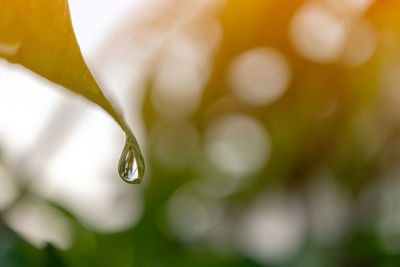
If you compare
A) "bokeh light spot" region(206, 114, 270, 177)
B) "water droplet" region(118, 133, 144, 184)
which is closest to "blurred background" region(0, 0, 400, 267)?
"bokeh light spot" region(206, 114, 270, 177)

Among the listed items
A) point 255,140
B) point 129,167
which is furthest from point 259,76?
point 129,167

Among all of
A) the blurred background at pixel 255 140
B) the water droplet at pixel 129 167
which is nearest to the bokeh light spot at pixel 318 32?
the blurred background at pixel 255 140

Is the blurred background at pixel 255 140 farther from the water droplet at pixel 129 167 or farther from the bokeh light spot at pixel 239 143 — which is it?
the water droplet at pixel 129 167

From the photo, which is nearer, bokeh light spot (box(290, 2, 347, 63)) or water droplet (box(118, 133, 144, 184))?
water droplet (box(118, 133, 144, 184))

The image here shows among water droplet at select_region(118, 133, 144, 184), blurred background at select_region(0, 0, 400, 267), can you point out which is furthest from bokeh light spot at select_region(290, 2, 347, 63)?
water droplet at select_region(118, 133, 144, 184)

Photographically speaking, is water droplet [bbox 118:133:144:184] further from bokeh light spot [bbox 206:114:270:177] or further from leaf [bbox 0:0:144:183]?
bokeh light spot [bbox 206:114:270:177]

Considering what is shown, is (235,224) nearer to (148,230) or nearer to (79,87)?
(148,230)

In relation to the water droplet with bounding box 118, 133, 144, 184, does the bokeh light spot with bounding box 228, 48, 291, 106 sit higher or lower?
lower

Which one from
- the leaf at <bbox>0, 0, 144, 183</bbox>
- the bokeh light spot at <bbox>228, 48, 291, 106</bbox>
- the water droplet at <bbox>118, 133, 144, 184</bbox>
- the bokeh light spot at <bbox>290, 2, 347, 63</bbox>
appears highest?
the leaf at <bbox>0, 0, 144, 183</bbox>
